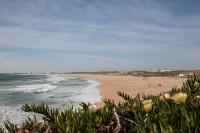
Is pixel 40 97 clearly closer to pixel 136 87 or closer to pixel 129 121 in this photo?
pixel 136 87

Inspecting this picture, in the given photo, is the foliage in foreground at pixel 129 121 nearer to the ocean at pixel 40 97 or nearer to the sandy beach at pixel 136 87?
the ocean at pixel 40 97

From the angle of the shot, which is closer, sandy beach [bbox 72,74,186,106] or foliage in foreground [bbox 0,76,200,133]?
foliage in foreground [bbox 0,76,200,133]

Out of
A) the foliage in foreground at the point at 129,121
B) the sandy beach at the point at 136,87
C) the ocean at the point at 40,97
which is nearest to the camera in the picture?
the foliage in foreground at the point at 129,121

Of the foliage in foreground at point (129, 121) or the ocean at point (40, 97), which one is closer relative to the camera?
the foliage in foreground at point (129, 121)

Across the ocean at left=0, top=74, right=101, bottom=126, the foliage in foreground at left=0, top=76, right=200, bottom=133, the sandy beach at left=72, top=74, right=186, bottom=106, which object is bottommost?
the ocean at left=0, top=74, right=101, bottom=126

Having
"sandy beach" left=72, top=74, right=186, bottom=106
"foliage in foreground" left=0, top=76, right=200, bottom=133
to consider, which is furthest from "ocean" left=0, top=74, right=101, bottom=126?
"foliage in foreground" left=0, top=76, right=200, bottom=133

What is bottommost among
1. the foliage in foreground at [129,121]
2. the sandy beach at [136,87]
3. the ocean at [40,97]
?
the ocean at [40,97]

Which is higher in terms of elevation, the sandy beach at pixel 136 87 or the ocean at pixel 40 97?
the sandy beach at pixel 136 87

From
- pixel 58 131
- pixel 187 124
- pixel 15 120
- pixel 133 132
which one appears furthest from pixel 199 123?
pixel 15 120

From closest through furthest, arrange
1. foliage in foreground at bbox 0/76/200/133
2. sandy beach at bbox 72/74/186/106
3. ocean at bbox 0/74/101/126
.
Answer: foliage in foreground at bbox 0/76/200/133 → ocean at bbox 0/74/101/126 → sandy beach at bbox 72/74/186/106

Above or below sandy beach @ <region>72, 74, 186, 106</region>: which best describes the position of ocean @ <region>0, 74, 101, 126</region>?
below

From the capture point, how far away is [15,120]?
42.0 ft

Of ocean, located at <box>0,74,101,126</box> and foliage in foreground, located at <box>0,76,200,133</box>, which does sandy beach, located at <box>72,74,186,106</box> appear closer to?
ocean, located at <box>0,74,101,126</box>

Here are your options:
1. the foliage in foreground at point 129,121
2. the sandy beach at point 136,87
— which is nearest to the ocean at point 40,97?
the sandy beach at point 136,87
